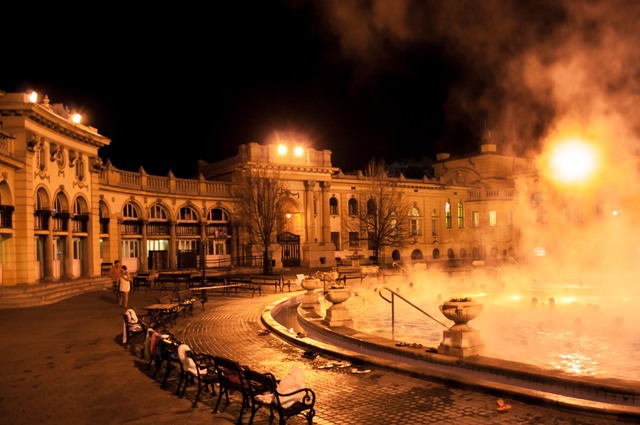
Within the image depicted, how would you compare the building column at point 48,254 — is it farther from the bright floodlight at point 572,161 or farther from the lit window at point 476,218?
the lit window at point 476,218

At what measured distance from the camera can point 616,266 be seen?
34.9 metres

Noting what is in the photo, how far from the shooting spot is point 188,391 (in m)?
8.80

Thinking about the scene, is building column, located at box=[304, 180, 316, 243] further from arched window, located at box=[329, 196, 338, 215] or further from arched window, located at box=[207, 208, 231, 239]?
arched window, located at box=[207, 208, 231, 239]

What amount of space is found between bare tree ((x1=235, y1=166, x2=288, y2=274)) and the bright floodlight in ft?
62.5

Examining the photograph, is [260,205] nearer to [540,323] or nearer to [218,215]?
[218,215]

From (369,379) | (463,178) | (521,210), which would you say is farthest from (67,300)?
(463,178)

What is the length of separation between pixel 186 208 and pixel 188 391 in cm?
3246

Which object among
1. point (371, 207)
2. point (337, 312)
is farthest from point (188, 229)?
point (337, 312)

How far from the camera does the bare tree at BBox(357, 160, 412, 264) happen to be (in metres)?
46.5

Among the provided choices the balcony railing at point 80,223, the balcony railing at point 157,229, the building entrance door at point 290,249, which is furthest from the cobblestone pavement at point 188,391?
the building entrance door at point 290,249

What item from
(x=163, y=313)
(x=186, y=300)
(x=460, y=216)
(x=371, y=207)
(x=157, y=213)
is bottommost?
(x=186, y=300)

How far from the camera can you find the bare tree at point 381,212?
4650 cm

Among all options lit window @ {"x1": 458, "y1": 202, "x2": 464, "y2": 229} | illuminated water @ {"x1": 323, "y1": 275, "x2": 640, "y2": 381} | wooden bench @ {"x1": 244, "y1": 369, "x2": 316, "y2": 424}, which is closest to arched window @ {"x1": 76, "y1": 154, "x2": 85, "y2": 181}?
illuminated water @ {"x1": 323, "y1": 275, "x2": 640, "y2": 381}

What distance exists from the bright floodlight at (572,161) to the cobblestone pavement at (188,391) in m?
18.8
